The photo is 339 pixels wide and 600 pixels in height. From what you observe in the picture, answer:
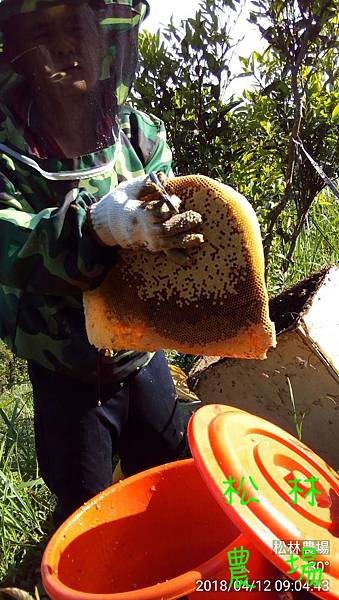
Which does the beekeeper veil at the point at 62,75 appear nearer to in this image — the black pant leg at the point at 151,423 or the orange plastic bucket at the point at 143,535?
the black pant leg at the point at 151,423

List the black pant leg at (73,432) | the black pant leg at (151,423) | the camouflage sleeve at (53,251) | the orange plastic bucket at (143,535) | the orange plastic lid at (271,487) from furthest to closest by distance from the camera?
the black pant leg at (151,423), the black pant leg at (73,432), the orange plastic bucket at (143,535), the camouflage sleeve at (53,251), the orange plastic lid at (271,487)

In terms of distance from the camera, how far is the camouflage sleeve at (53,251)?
141 cm

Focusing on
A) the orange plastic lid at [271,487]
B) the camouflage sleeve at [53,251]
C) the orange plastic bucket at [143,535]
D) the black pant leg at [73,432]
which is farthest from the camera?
the black pant leg at [73,432]

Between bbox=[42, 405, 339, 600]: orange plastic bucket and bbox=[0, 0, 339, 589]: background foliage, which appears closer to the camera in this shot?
bbox=[42, 405, 339, 600]: orange plastic bucket

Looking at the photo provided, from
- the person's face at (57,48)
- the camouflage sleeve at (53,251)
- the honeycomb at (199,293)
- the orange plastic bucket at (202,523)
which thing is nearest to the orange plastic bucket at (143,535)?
the orange plastic bucket at (202,523)

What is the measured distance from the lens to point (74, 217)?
144cm

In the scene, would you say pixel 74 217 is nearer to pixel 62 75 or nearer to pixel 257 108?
pixel 62 75

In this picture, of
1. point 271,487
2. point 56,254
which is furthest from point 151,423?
point 56,254

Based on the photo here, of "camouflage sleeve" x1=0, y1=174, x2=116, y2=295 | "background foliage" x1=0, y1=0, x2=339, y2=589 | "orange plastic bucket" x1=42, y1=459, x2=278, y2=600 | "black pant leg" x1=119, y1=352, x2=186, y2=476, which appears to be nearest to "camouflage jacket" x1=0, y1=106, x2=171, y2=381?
"camouflage sleeve" x1=0, y1=174, x2=116, y2=295

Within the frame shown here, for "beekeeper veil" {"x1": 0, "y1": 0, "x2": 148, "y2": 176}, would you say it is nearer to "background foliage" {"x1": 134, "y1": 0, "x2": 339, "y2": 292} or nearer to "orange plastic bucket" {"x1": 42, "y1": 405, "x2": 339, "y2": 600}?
"orange plastic bucket" {"x1": 42, "y1": 405, "x2": 339, "y2": 600}

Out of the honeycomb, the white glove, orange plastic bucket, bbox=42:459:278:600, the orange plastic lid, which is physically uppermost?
the white glove

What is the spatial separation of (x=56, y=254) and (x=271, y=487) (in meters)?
0.68

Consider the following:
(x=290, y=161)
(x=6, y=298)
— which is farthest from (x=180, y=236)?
(x=290, y=161)

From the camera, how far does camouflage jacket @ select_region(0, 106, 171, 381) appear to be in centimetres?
142
